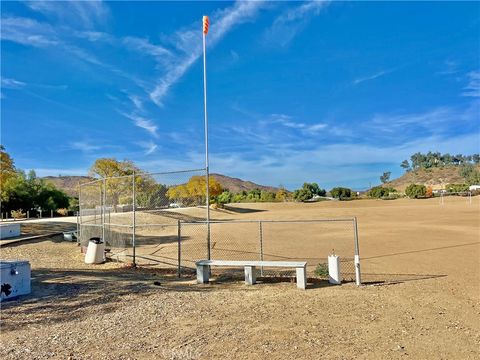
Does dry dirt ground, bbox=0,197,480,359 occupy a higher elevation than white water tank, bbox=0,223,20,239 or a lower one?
lower

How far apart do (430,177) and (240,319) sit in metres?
157

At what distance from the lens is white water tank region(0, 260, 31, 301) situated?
24.7ft

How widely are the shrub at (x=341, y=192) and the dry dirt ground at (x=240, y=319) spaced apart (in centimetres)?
7279

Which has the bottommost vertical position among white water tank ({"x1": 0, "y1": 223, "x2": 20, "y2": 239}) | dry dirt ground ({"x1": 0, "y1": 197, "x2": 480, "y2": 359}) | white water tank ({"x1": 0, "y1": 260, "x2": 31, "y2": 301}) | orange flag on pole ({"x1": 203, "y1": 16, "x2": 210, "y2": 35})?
dry dirt ground ({"x1": 0, "y1": 197, "x2": 480, "y2": 359})

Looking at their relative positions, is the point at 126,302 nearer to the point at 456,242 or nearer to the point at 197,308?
the point at 197,308

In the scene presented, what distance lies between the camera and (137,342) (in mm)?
5273

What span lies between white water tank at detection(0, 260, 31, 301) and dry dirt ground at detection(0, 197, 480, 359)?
0.24 m

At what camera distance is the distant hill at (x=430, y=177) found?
13550cm

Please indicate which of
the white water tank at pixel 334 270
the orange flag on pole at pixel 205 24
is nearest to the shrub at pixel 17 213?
the orange flag on pole at pixel 205 24

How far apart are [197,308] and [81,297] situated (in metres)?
2.57

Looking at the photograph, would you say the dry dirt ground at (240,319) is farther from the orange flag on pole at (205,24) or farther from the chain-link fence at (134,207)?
the orange flag on pole at (205,24)

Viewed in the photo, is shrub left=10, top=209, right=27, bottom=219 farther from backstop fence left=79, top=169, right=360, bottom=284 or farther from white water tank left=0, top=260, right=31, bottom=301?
white water tank left=0, top=260, right=31, bottom=301

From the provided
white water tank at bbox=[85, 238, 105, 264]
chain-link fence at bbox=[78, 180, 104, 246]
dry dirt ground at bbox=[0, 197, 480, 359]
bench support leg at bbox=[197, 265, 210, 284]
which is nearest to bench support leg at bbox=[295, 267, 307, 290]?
dry dirt ground at bbox=[0, 197, 480, 359]

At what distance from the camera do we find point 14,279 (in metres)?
7.74
